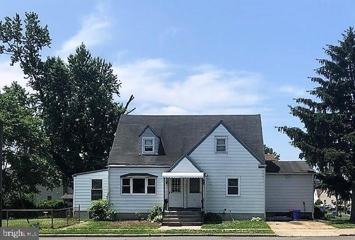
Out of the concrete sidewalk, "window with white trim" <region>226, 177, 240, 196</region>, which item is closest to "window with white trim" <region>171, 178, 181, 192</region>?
"window with white trim" <region>226, 177, 240, 196</region>

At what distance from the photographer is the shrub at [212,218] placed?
36.4 metres

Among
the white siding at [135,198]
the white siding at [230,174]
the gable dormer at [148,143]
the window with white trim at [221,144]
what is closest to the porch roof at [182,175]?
the white siding at [230,174]

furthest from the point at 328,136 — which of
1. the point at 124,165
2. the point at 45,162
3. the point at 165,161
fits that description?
the point at 45,162

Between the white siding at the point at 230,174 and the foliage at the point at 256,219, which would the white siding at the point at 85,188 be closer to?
the white siding at the point at 230,174

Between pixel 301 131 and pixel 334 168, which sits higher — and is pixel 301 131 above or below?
above

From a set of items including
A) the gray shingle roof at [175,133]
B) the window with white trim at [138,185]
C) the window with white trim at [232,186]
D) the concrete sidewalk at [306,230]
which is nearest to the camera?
the concrete sidewalk at [306,230]

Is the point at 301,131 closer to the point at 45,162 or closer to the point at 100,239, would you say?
the point at 100,239

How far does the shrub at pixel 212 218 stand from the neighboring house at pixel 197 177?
0.58 m

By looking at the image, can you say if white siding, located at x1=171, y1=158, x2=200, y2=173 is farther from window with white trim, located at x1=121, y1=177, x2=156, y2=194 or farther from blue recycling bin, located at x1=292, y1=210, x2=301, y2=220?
blue recycling bin, located at x1=292, y1=210, x2=301, y2=220

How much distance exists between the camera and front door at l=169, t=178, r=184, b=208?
37.9 m

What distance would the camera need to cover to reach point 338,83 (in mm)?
36281

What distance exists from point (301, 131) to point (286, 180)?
182 inches

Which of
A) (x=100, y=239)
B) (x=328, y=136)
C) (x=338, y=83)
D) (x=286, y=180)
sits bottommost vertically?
(x=100, y=239)

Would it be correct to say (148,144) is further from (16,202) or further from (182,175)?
(16,202)
